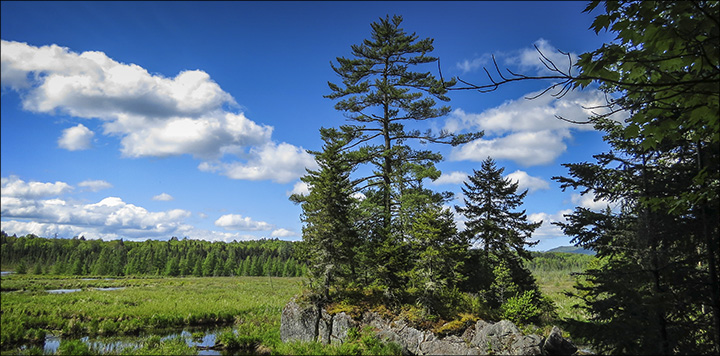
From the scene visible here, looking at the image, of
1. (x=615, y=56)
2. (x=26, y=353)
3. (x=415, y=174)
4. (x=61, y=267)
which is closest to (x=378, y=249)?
(x=415, y=174)

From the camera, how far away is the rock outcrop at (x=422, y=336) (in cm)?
1140

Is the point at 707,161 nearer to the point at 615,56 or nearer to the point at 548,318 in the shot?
the point at 615,56

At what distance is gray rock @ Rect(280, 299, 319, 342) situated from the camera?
15.7 meters

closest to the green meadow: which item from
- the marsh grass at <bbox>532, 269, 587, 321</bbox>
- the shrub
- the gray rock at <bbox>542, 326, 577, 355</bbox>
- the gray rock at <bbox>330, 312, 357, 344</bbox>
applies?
the marsh grass at <bbox>532, 269, 587, 321</bbox>

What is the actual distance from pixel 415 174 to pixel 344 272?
246 inches

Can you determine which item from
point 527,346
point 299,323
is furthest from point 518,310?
point 299,323

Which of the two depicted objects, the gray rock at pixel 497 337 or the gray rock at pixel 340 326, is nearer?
the gray rock at pixel 497 337

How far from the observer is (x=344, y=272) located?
55.7 ft

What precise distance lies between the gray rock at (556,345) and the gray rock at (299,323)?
31.1 ft

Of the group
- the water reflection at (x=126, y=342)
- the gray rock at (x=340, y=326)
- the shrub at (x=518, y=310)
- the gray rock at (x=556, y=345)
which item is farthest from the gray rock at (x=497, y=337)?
the water reflection at (x=126, y=342)

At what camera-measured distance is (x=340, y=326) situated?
1505 centimetres

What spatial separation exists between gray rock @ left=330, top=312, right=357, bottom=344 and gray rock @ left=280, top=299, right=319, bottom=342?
3.29ft

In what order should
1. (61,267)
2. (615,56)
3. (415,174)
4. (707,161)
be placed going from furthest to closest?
1. (61,267)
2. (415,174)
3. (707,161)
4. (615,56)

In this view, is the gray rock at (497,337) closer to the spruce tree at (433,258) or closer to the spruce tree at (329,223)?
the spruce tree at (433,258)
